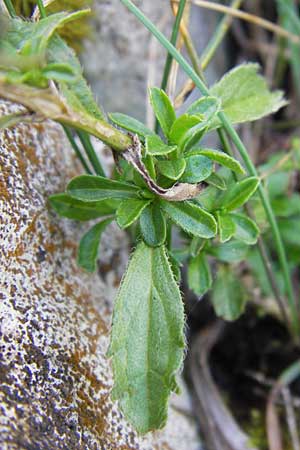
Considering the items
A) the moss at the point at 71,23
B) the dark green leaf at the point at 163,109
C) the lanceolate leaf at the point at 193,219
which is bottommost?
the lanceolate leaf at the point at 193,219

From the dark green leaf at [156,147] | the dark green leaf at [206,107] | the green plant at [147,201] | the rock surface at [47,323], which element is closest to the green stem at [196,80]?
the green plant at [147,201]

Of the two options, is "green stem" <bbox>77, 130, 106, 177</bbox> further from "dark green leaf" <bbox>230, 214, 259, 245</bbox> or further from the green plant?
"dark green leaf" <bbox>230, 214, 259, 245</bbox>

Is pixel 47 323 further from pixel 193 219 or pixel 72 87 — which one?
pixel 72 87

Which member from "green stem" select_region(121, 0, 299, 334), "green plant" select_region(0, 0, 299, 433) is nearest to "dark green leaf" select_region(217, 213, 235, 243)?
"green plant" select_region(0, 0, 299, 433)

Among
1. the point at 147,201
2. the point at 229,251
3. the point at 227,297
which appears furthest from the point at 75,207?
the point at 227,297

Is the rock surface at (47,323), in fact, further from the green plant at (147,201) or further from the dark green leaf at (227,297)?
the dark green leaf at (227,297)

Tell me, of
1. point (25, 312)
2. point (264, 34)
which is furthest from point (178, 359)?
point (264, 34)
